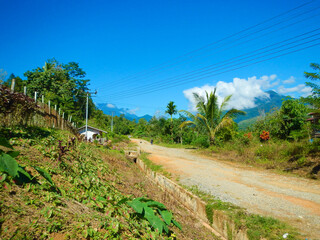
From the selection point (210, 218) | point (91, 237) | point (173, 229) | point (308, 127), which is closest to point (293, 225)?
point (210, 218)

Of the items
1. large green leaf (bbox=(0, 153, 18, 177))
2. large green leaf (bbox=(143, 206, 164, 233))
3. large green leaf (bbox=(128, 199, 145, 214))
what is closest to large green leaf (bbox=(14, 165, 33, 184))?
large green leaf (bbox=(0, 153, 18, 177))

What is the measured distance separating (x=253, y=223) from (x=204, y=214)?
1190 millimetres

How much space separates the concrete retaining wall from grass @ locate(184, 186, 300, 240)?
7 cm

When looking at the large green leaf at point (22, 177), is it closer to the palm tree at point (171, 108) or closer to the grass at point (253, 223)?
the grass at point (253, 223)

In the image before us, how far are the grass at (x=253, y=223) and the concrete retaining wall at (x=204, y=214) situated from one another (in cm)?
7

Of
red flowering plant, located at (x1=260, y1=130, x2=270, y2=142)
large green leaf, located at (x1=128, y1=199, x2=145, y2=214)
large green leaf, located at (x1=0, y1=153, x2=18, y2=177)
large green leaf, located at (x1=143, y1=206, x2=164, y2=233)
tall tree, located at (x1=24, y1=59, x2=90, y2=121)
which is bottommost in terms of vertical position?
large green leaf, located at (x1=143, y1=206, x2=164, y2=233)

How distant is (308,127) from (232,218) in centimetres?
663

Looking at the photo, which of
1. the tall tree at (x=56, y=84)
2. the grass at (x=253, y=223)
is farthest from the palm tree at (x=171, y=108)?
the grass at (x=253, y=223)

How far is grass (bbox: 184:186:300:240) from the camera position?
9.91ft

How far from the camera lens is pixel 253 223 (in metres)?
3.34

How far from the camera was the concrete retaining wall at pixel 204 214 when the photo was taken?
11.2 ft

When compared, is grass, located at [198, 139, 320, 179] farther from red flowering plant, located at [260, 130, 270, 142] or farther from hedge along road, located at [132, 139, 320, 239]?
red flowering plant, located at [260, 130, 270, 142]

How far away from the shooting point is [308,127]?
8039mm

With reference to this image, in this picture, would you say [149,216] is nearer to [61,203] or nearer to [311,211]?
[61,203]
